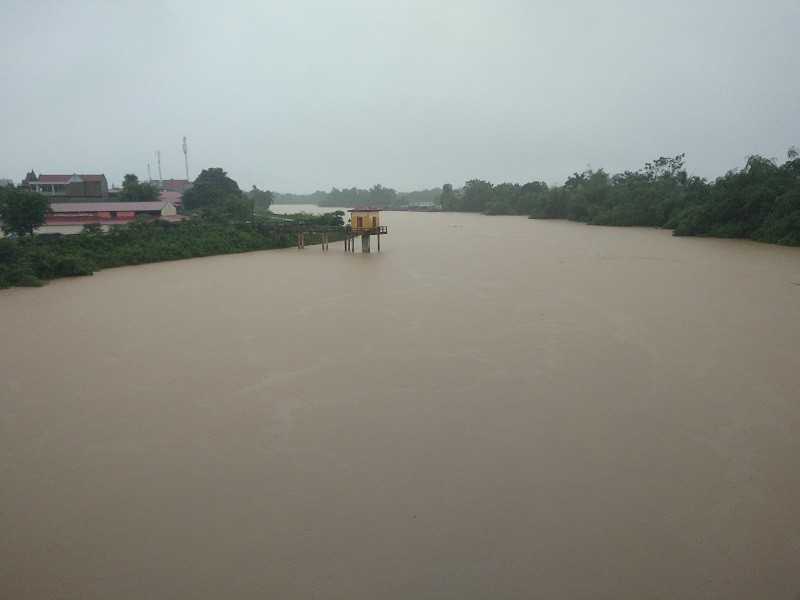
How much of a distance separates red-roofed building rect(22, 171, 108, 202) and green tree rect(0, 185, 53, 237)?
46.2ft

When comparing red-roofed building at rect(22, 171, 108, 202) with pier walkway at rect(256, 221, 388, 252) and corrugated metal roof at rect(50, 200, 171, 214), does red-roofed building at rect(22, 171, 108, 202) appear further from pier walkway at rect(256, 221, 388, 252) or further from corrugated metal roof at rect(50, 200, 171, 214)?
pier walkway at rect(256, 221, 388, 252)

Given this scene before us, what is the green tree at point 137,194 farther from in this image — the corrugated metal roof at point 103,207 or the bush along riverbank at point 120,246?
the bush along riverbank at point 120,246

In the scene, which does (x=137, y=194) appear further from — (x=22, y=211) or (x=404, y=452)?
(x=404, y=452)

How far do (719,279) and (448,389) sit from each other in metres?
11.3

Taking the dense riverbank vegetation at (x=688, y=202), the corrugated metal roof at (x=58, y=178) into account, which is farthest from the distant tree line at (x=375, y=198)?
the corrugated metal roof at (x=58, y=178)

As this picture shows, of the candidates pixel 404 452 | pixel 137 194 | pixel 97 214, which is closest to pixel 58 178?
pixel 137 194

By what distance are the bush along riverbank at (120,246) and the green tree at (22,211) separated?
167cm

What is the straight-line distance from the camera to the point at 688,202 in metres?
30.9

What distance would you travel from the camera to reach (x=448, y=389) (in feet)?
22.2

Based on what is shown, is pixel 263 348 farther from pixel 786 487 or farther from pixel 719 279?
pixel 719 279

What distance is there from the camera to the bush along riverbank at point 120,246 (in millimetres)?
14742

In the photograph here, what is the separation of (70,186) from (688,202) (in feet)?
127

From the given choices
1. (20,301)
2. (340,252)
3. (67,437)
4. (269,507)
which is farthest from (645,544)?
(340,252)

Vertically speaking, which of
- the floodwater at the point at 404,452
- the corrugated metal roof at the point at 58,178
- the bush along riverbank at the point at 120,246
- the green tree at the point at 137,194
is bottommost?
the floodwater at the point at 404,452
